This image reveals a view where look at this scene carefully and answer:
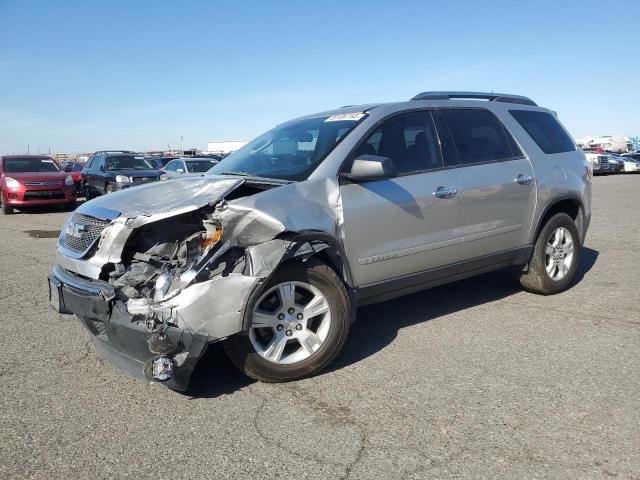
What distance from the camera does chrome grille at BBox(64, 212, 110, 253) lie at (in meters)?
3.63

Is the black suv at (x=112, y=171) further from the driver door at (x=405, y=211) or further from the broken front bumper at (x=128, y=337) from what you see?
the broken front bumper at (x=128, y=337)

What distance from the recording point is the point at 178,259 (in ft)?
11.3

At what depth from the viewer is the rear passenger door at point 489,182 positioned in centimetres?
461

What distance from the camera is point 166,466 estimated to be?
2.64m

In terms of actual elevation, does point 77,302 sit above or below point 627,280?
above

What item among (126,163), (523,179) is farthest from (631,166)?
(523,179)

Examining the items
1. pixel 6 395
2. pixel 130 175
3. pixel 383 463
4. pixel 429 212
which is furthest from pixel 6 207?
pixel 383 463

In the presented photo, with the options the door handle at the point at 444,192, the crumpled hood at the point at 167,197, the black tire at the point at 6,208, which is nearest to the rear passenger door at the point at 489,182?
the door handle at the point at 444,192

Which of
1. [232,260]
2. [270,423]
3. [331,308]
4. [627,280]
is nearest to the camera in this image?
[270,423]

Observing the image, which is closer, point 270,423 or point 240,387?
point 270,423

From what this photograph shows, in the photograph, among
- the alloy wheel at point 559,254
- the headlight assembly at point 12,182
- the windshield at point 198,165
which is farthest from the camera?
the windshield at point 198,165

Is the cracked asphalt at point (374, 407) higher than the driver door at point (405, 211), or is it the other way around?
the driver door at point (405, 211)

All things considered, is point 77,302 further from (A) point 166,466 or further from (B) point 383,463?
(B) point 383,463

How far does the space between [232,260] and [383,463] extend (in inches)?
58.0
